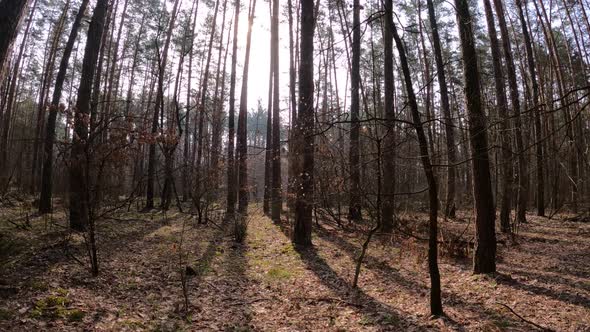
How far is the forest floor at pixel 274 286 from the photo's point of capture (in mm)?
4344

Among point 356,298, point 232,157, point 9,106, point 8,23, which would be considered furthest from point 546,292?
point 9,106

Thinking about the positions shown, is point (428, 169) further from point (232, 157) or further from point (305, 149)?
point (232, 157)

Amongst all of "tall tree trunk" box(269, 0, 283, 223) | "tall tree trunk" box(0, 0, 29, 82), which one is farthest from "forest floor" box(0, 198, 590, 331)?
"tall tree trunk" box(269, 0, 283, 223)

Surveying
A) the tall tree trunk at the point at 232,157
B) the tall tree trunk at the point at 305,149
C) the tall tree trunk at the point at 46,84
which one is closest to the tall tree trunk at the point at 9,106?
the tall tree trunk at the point at 46,84

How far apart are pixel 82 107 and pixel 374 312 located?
6.98 meters

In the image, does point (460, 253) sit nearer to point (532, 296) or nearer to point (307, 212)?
point (532, 296)

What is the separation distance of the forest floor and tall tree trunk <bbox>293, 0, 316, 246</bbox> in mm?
566

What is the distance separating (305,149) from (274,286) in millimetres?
3241

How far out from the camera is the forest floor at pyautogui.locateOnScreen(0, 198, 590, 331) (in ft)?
14.3

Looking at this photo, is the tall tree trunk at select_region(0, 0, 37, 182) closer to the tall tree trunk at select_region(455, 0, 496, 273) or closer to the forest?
the forest

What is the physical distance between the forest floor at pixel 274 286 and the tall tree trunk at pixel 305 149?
57cm

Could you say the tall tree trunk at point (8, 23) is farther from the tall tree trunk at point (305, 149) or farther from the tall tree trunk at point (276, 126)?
Result: the tall tree trunk at point (276, 126)

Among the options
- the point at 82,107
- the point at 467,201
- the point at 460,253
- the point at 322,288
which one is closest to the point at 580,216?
the point at 467,201

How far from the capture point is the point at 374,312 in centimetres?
496
